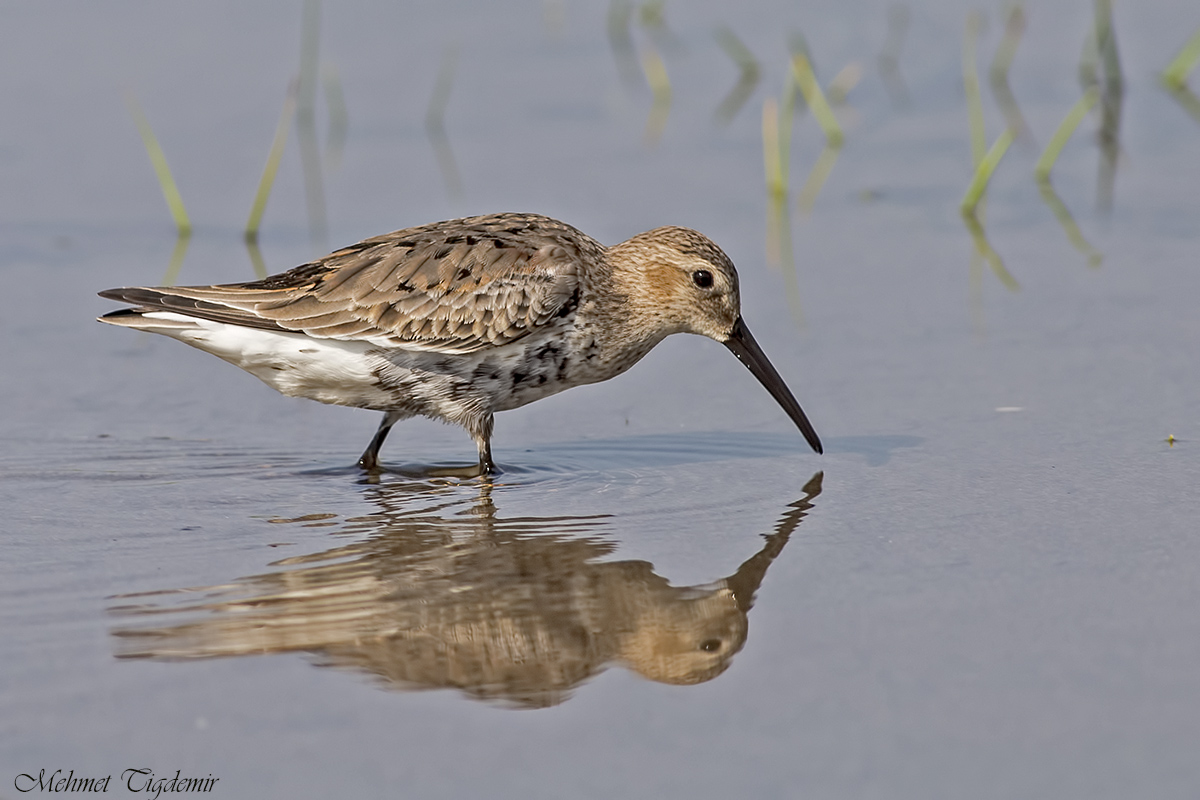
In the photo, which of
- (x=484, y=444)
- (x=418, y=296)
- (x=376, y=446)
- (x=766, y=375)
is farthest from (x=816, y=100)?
(x=376, y=446)

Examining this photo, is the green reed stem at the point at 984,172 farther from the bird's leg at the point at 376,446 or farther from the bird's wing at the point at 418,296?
the bird's leg at the point at 376,446

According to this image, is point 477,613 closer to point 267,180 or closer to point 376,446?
point 376,446

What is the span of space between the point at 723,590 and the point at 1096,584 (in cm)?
137

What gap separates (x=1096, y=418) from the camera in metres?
7.93

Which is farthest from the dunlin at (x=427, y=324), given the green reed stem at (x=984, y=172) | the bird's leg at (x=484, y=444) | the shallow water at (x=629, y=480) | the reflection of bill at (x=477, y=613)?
the green reed stem at (x=984, y=172)

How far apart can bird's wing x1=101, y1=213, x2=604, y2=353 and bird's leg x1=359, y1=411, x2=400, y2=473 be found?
1.42 feet

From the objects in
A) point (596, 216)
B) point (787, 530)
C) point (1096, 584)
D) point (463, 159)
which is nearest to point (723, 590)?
point (787, 530)

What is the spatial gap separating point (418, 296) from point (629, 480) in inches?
54.1

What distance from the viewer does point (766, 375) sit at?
27.2 feet

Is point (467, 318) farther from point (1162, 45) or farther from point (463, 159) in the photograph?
point (1162, 45)

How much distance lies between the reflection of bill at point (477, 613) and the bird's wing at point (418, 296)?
4.08 feet

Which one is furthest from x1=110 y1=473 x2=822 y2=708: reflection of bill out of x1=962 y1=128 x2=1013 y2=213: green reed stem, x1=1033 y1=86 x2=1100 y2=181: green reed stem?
x1=1033 y1=86 x2=1100 y2=181: green reed stem

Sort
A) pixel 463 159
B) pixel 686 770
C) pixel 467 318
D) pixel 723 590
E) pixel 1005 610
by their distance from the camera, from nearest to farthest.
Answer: pixel 686 770, pixel 1005 610, pixel 723 590, pixel 467 318, pixel 463 159

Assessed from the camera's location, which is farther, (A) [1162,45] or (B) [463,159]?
(A) [1162,45]
